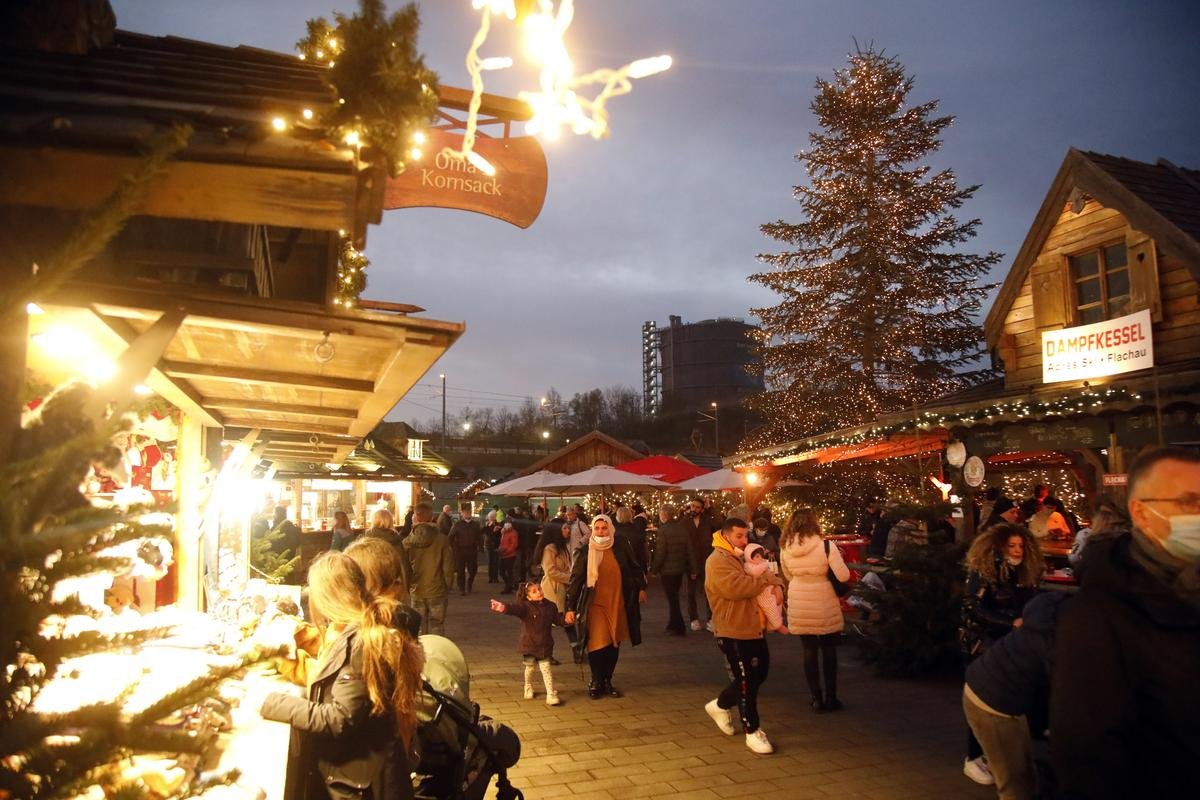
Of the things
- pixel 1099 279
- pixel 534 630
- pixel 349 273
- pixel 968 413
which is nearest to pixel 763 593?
pixel 534 630

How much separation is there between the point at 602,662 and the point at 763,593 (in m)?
2.25

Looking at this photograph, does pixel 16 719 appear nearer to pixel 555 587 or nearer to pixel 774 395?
pixel 555 587

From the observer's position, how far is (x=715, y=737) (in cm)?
722

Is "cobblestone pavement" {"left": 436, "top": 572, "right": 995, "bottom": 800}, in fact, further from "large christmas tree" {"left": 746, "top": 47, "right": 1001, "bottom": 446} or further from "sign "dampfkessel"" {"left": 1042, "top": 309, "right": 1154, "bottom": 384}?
"large christmas tree" {"left": 746, "top": 47, "right": 1001, "bottom": 446}

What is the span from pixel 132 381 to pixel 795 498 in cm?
2300

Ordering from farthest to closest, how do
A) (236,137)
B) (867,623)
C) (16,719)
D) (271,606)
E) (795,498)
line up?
(795,498)
(867,623)
(271,606)
(236,137)
(16,719)

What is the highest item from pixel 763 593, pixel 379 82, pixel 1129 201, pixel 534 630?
pixel 1129 201

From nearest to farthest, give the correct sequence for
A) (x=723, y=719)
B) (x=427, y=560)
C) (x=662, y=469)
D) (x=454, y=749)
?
(x=454, y=749)
(x=723, y=719)
(x=427, y=560)
(x=662, y=469)

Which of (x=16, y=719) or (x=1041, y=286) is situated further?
(x=1041, y=286)

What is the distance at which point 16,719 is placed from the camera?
1337mm

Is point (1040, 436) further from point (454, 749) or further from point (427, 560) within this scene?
point (454, 749)

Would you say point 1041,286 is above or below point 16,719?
above

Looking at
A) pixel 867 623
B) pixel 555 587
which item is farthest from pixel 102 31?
pixel 867 623

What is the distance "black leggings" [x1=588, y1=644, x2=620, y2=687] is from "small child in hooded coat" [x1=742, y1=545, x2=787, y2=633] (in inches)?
76.5
